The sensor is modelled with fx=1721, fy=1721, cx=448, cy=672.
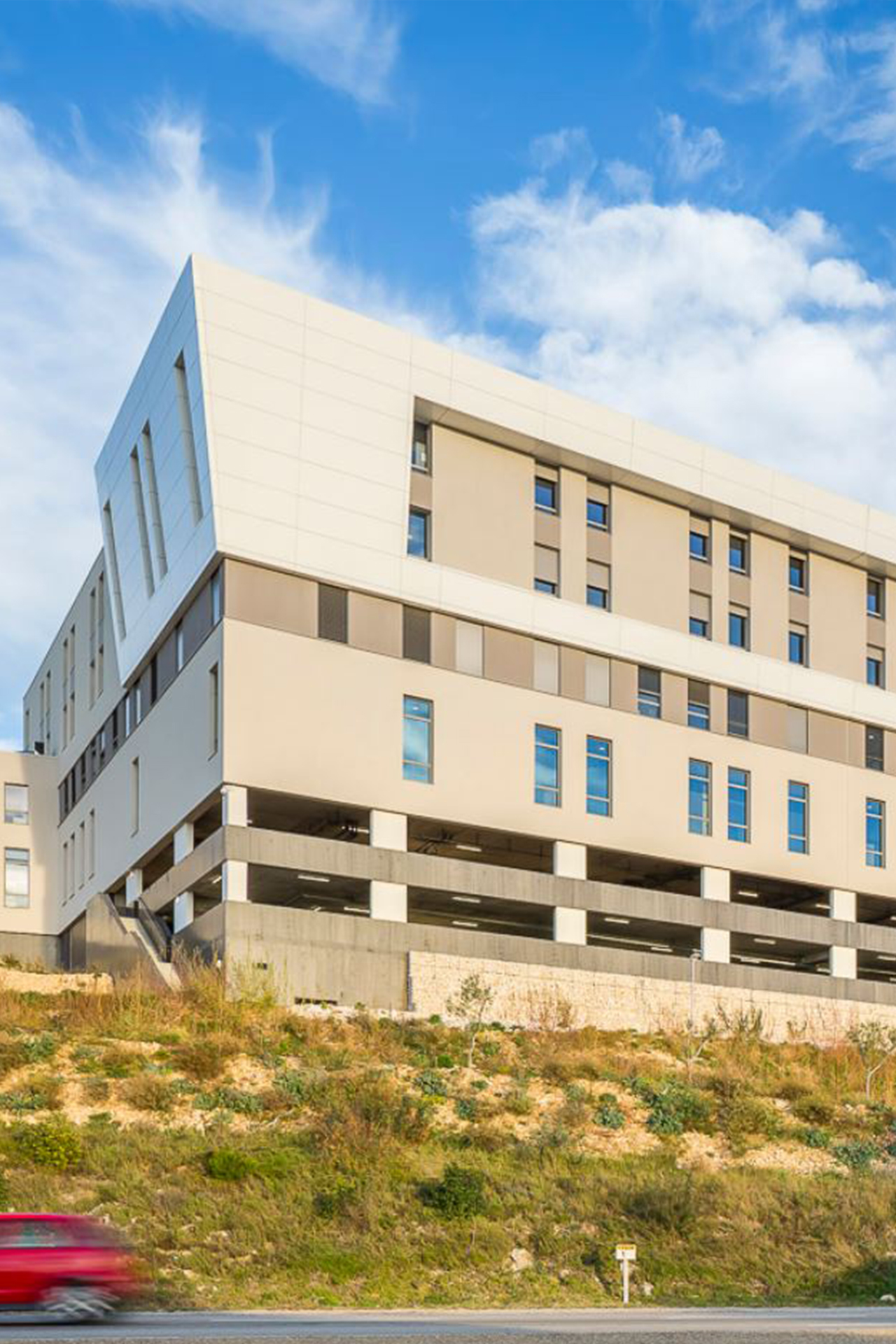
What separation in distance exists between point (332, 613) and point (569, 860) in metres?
11.7

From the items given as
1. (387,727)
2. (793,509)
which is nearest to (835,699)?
(793,509)

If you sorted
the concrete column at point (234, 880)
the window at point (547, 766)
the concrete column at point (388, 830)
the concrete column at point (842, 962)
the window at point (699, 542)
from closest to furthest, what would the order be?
the concrete column at point (234, 880) < the concrete column at point (388, 830) < the window at point (547, 766) < the concrete column at point (842, 962) < the window at point (699, 542)

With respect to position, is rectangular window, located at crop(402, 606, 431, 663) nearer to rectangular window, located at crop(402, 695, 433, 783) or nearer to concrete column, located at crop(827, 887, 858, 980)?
rectangular window, located at crop(402, 695, 433, 783)

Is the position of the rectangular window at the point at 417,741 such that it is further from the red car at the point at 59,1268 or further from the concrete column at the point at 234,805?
the red car at the point at 59,1268

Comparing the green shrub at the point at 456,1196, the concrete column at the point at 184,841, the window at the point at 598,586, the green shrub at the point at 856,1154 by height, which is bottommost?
the green shrub at the point at 856,1154

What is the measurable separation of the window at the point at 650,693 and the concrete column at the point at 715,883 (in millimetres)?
5800

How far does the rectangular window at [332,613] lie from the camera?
5441cm

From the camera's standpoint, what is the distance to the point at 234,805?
51844 mm

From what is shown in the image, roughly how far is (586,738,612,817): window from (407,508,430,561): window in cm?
869

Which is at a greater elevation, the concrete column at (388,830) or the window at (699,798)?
the window at (699,798)

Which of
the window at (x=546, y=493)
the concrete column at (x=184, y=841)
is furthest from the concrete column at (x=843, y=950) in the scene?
the concrete column at (x=184, y=841)

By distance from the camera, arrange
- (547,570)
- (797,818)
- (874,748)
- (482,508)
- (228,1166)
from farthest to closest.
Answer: (874,748)
(797,818)
(547,570)
(482,508)
(228,1166)

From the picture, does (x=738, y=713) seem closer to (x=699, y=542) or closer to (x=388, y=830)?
(x=699, y=542)

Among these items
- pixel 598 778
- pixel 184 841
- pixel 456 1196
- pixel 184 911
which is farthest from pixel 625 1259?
pixel 598 778
